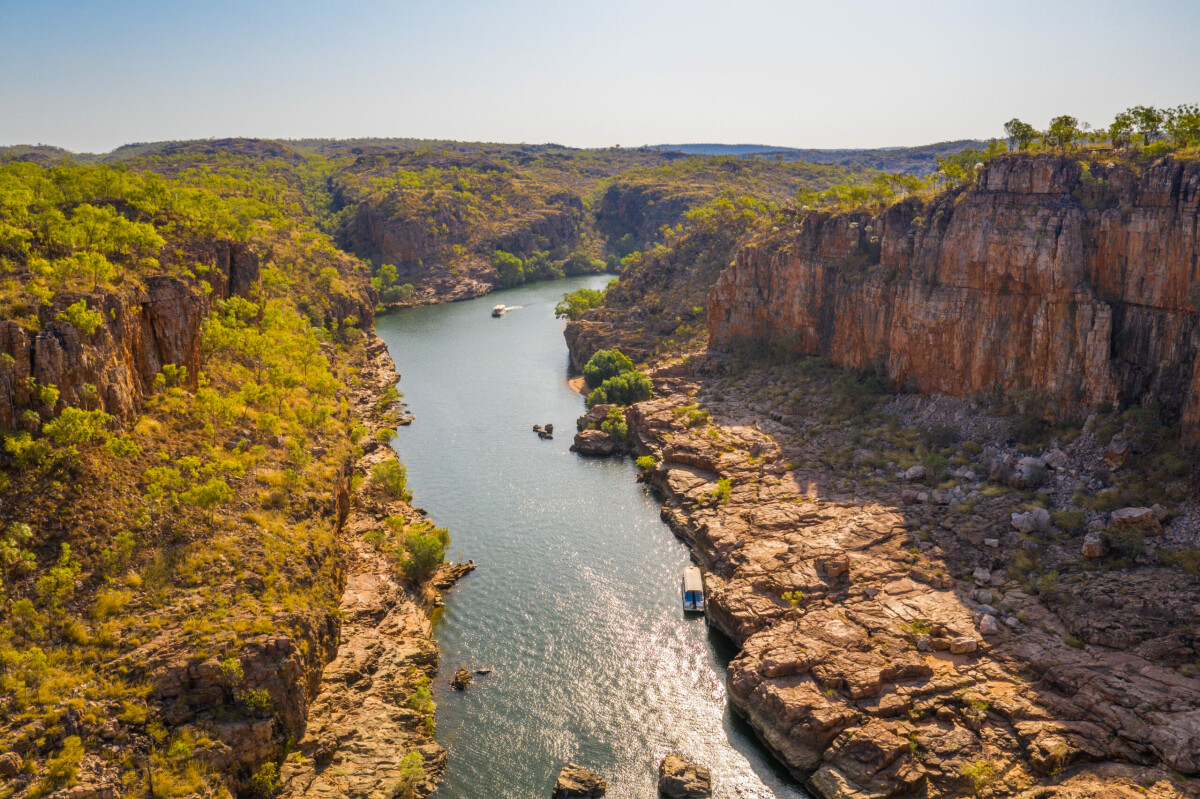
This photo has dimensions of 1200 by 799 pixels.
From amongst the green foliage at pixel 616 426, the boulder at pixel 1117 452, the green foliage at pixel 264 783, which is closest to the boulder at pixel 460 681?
the green foliage at pixel 264 783

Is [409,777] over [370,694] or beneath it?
beneath

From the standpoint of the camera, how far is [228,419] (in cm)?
5325

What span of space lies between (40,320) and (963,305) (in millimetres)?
63284

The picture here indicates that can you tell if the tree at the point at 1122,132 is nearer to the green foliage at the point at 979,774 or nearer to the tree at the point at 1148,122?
the tree at the point at 1148,122

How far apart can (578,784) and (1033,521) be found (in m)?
32.2

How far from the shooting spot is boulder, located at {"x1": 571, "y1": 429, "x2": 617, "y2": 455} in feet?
258

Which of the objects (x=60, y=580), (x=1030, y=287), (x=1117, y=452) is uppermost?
(x=1030, y=287)

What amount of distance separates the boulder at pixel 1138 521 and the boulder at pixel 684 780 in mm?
28436

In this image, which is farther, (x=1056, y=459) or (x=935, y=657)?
(x=1056, y=459)

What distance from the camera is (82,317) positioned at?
41.5 metres

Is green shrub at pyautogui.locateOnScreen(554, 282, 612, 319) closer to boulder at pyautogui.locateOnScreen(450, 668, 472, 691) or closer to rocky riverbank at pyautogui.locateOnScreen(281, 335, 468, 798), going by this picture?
rocky riverbank at pyautogui.locateOnScreen(281, 335, 468, 798)

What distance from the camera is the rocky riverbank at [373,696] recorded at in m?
36.2

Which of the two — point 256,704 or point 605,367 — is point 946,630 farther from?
point 605,367

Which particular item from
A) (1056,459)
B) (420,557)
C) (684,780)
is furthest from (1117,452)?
(420,557)
